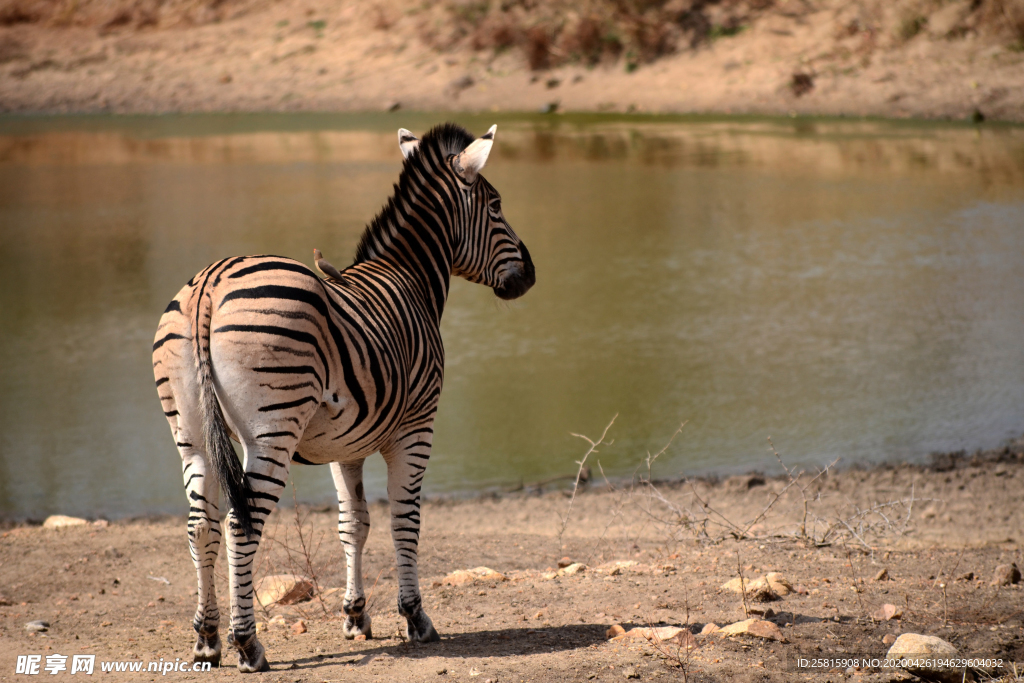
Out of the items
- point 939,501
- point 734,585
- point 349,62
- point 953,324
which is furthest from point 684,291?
point 349,62

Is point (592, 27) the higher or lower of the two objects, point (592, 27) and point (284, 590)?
the higher

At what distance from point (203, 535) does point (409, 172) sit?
6.06ft

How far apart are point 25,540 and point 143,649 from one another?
2.32m

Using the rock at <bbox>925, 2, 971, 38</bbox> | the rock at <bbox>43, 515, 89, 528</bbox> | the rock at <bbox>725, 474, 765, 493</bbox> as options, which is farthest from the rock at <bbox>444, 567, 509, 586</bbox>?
the rock at <bbox>925, 2, 971, 38</bbox>

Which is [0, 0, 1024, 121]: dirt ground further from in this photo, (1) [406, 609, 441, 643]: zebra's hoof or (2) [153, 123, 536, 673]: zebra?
(1) [406, 609, 441, 643]: zebra's hoof

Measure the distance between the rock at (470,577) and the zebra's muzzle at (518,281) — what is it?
1542mm

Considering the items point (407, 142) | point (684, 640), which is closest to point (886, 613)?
point (684, 640)

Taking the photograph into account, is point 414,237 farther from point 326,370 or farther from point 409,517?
point 409,517

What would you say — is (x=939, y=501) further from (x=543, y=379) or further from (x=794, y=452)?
(x=543, y=379)

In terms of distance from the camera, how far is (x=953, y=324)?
1059cm

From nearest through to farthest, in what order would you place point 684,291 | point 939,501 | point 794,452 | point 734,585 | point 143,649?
point 143,649 → point 734,585 → point 939,501 → point 794,452 → point 684,291

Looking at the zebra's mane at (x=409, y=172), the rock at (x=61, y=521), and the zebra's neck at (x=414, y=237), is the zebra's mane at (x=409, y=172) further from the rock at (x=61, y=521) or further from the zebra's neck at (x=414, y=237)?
the rock at (x=61, y=521)

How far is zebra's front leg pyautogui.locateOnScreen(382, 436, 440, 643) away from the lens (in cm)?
418

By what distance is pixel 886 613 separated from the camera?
168 inches
